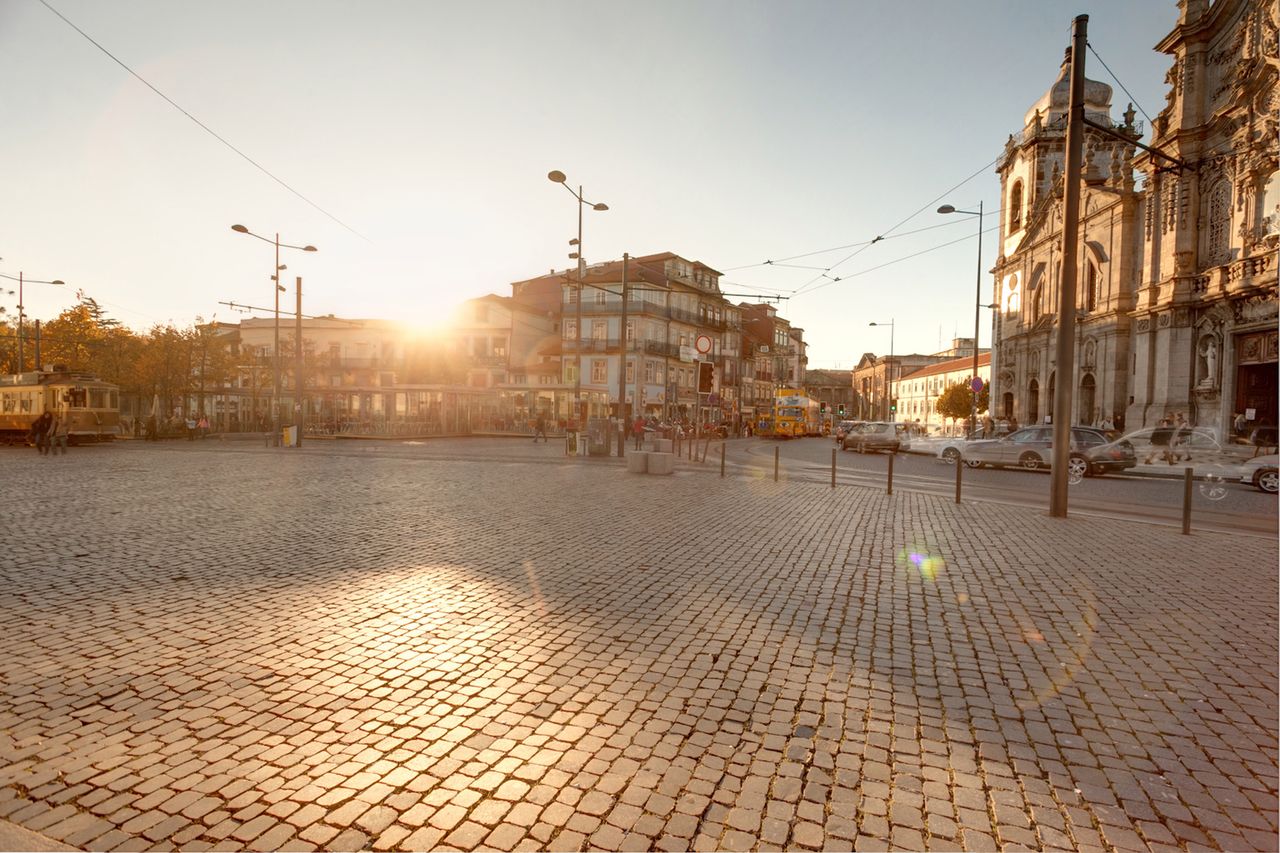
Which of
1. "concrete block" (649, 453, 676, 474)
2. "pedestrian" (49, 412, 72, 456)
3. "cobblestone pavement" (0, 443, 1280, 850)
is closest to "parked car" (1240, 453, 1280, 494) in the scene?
"cobblestone pavement" (0, 443, 1280, 850)

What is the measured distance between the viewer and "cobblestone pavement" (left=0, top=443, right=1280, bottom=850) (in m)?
2.64

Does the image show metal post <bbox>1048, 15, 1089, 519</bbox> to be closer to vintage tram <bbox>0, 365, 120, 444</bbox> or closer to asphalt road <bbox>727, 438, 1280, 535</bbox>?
asphalt road <bbox>727, 438, 1280, 535</bbox>

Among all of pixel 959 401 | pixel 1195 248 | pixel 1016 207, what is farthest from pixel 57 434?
pixel 959 401

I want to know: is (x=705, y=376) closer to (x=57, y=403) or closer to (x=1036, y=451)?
(x=1036, y=451)

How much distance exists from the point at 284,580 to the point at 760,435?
2077 inches

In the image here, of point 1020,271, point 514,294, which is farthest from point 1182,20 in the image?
point 514,294

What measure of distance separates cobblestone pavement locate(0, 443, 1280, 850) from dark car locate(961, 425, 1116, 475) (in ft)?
42.1

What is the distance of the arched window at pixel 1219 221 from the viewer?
29.2 meters

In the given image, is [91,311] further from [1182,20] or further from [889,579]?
[1182,20]

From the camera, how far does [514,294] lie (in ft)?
235

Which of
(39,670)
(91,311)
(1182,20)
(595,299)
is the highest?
(1182,20)

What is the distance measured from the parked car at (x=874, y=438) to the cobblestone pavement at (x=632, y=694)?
23.2 m

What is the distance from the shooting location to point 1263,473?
16312 mm

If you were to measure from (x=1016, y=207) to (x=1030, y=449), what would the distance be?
4018cm
